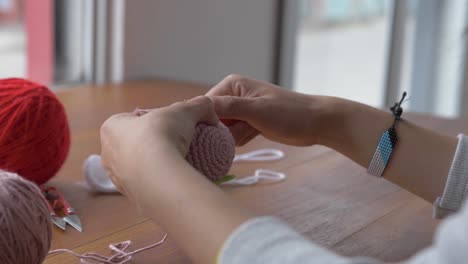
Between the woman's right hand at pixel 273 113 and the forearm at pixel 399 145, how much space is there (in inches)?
0.7

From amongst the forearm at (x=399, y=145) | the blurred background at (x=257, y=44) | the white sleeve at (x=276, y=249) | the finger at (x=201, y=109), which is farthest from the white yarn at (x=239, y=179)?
the blurred background at (x=257, y=44)

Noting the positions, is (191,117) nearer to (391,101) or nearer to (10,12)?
(10,12)

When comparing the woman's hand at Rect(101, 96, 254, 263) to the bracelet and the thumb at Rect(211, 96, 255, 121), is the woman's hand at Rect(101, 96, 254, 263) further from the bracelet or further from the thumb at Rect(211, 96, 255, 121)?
the bracelet

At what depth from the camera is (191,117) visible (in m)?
0.62

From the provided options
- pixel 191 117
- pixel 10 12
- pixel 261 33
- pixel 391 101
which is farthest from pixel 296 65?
pixel 191 117

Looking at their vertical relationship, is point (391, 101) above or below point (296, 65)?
below

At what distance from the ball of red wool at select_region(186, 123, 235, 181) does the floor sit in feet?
3.25

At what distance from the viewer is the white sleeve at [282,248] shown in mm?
419

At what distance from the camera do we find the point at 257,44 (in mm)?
1961

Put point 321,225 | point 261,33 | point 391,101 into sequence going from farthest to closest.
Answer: point 391,101 → point 261,33 → point 321,225

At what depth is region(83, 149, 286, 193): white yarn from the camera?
83 cm

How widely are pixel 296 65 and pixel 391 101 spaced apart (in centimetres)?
60

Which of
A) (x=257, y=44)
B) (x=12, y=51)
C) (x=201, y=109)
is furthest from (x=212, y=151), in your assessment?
(x=257, y=44)

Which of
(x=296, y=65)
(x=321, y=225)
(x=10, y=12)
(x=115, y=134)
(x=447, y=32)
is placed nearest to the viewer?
(x=115, y=134)
